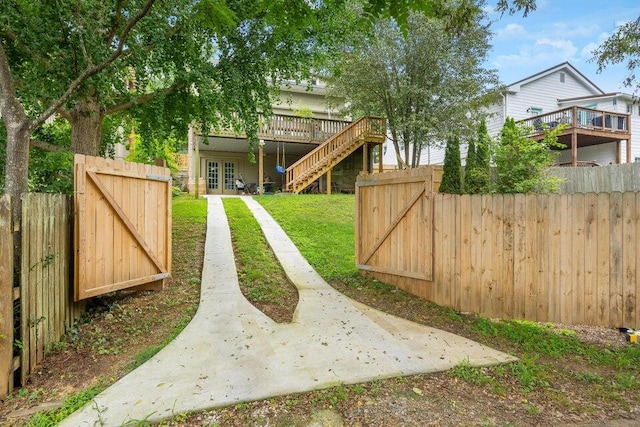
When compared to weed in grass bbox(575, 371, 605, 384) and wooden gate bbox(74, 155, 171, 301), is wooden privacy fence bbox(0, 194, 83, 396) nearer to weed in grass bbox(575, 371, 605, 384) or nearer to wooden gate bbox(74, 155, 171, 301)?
wooden gate bbox(74, 155, 171, 301)

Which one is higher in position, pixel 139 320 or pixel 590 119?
pixel 590 119

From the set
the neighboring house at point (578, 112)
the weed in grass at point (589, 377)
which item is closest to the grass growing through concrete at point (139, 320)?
the weed in grass at point (589, 377)

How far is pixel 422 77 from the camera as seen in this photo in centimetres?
1230

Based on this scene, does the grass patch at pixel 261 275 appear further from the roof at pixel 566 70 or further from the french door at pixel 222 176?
the roof at pixel 566 70

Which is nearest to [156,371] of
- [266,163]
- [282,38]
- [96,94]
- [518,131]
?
[96,94]

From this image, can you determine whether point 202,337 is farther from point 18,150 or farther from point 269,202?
point 269,202

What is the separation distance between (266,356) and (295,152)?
623 inches

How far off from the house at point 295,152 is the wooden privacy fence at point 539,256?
31.8ft

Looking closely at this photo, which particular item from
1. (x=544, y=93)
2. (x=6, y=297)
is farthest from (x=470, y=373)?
(x=544, y=93)

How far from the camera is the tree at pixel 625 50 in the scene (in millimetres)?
6715

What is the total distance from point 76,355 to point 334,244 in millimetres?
5388

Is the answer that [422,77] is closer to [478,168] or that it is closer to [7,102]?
[478,168]

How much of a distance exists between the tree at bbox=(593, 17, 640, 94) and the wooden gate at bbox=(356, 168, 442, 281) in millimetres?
5347

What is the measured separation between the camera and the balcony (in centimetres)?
1450
